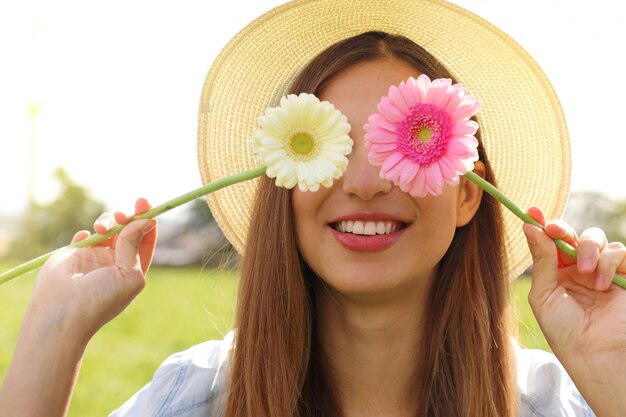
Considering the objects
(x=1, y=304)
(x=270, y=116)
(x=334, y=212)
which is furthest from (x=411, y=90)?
(x=1, y=304)

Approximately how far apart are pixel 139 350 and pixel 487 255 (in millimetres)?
7258

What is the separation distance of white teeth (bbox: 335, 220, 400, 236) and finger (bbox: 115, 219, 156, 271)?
2.05ft

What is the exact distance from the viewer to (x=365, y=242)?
2.81 m

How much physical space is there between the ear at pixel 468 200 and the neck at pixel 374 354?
0.30 metres

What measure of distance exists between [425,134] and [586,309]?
36.3 inches

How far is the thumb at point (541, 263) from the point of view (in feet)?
8.86

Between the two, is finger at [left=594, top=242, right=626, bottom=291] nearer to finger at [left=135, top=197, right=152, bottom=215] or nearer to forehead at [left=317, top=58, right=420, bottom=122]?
forehead at [left=317, top=58, right=420, bottom=122]

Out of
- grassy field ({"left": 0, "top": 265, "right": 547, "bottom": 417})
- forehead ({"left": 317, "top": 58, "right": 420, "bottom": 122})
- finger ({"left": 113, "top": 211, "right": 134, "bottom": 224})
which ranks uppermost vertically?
forehead ({"left": 317, "top": 58, "right": 420, "bottom": 122})

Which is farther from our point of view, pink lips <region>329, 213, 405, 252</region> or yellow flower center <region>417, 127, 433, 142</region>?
pink lips <region>329, 213, 405, 252</region>

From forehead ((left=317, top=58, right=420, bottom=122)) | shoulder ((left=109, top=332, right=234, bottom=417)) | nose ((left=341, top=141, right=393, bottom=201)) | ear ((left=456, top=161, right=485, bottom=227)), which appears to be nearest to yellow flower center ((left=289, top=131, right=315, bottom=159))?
nose ((left=341, top=141, right=393, bottom=201))

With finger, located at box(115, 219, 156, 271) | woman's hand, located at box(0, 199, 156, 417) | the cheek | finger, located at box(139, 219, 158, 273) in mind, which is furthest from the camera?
the cheek

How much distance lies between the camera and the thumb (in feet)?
8.86

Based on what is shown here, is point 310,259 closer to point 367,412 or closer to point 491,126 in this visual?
point 367,412

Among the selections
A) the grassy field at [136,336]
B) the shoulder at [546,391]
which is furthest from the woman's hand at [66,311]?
the shoulder at [546,391]
